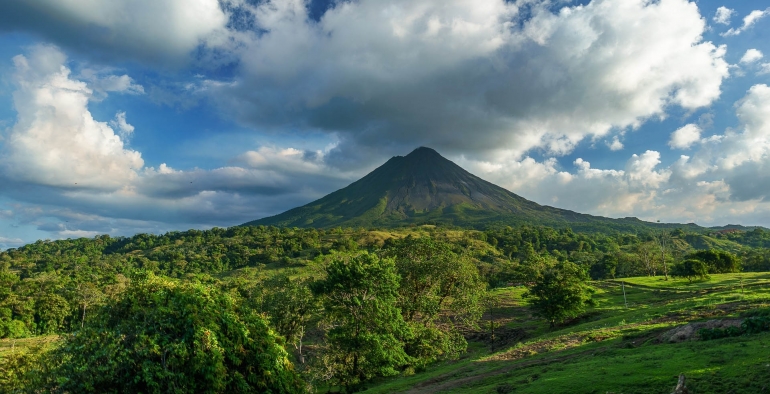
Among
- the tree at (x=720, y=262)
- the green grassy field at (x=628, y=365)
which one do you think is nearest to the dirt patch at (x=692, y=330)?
the green grassy field at (x=628, y=365)

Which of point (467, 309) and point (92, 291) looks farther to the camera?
point (92, 291)

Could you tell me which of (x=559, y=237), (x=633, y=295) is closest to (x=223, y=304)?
(x=633, y=295)

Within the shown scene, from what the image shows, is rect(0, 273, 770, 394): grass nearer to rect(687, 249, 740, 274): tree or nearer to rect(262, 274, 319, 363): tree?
rect(262, 274, 319, 363): tree

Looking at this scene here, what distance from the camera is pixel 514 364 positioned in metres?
21.0

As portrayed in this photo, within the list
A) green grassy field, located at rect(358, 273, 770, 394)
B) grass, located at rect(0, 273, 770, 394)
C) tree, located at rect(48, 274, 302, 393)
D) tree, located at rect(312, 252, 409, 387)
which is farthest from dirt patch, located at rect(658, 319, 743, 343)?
tree, located at rect(48, 274, 302, 393)

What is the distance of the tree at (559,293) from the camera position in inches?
1560

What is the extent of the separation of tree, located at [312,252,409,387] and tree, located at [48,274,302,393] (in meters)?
8.12

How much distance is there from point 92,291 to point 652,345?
89.2 m

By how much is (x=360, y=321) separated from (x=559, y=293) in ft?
82.8

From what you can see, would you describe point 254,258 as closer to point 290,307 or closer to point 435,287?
point 290,307

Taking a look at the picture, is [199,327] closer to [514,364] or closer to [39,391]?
[39,391]

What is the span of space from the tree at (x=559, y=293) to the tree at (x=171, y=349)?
3254 cm

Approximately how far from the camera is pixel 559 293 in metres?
39.9

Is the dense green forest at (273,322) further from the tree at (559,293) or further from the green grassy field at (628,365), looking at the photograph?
the green grassy field at (628,365)
